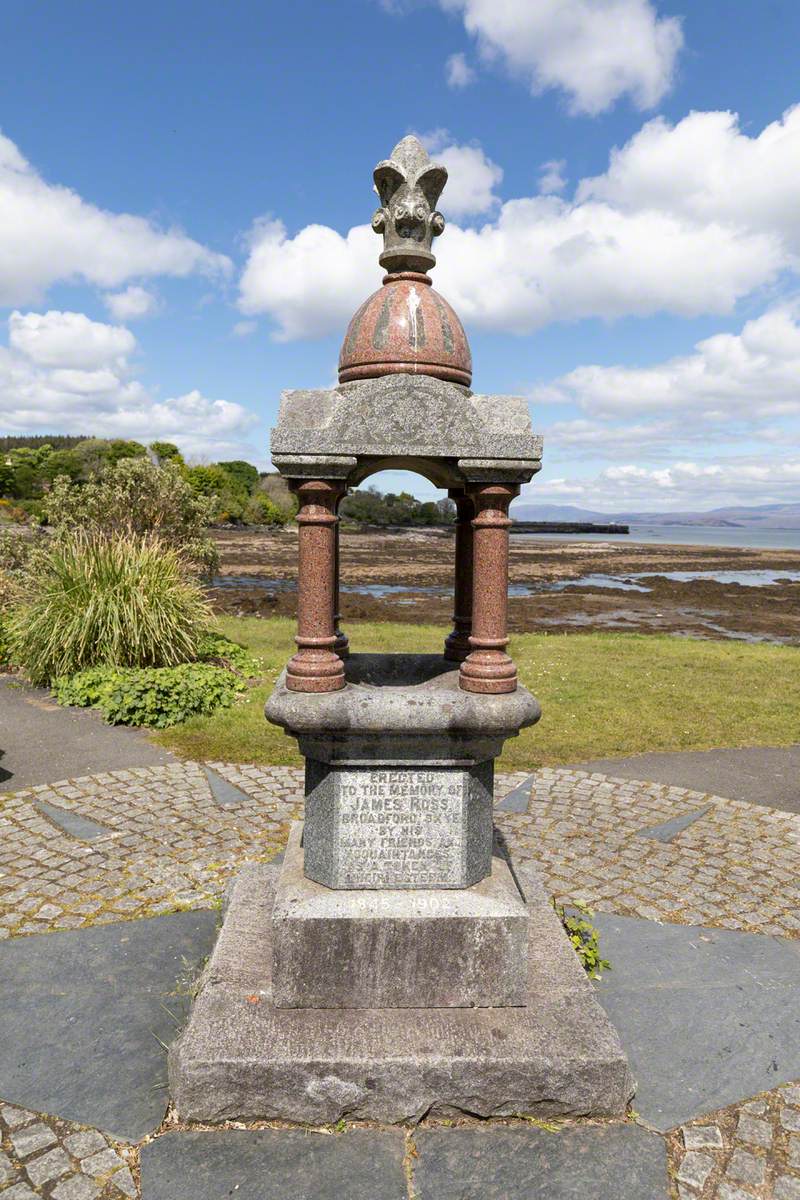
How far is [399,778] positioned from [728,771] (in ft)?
17.9

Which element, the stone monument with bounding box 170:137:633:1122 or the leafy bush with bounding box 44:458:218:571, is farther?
the leafy bush with bounding box 44:458:218:571

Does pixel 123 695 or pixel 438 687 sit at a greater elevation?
pixel 438 687

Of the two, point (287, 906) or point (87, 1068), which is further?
point (287, 906)

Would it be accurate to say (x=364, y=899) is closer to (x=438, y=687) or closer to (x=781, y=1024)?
(x=438, y=687)

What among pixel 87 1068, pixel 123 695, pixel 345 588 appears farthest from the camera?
pixel 345 588

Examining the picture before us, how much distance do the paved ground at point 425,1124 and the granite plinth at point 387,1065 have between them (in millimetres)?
92

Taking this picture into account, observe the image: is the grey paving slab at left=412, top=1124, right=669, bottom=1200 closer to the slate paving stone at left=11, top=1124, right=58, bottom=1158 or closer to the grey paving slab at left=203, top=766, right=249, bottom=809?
the slate paving stone at left=11, top=1124, right=58, bottom=1158

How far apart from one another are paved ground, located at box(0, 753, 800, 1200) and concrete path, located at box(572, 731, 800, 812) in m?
0.51

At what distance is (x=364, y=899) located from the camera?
13.3 ft

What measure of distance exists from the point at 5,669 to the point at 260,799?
277 inches

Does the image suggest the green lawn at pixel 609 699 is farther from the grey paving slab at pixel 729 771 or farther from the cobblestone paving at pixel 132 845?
the cobblestone paving at pixel 132 845

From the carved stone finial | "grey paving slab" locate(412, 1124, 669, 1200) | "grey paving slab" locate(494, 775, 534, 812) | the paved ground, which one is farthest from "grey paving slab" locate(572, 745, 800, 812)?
the carved stone finial

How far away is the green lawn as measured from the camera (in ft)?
29.3

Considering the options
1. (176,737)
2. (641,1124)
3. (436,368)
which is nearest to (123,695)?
(176,737)
